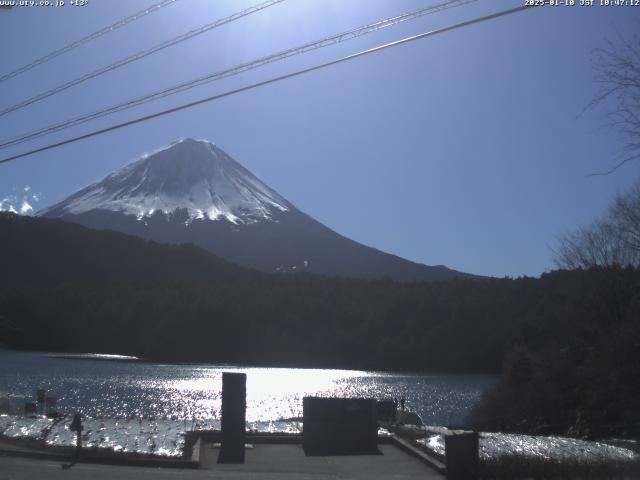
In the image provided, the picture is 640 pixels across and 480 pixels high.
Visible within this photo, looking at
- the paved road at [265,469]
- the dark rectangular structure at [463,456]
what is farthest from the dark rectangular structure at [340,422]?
the dark rectangular structure at [463,456]

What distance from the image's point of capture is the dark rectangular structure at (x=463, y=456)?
13641mm

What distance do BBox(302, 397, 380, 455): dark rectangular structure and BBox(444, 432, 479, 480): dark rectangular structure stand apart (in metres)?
3.95

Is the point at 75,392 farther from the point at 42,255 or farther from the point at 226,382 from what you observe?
the point at 42,255

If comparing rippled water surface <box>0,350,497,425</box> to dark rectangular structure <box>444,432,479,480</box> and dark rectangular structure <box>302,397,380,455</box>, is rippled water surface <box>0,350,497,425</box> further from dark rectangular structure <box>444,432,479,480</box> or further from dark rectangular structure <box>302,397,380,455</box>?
dark rectangular structure <box>444,432,479,480</box>

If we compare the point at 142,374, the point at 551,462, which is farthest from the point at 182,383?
the point at 551,462

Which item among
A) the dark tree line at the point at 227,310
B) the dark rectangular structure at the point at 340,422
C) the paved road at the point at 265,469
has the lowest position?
the paved road at the point at 265,469

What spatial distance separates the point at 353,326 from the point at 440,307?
547 inches

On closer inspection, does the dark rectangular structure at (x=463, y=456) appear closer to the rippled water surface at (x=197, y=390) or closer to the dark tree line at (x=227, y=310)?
the rippled water surface at (x=197, y=390)

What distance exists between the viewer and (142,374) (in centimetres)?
7738

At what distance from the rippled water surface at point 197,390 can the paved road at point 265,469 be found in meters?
21.7

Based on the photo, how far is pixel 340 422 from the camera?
17.8 meters

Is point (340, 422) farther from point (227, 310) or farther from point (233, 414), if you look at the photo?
point (227, 310)

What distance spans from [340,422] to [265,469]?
3.24 metres

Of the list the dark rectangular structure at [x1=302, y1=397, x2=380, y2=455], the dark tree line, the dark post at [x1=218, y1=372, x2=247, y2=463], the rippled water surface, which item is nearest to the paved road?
the dark post at [x1=218, y1=372, x2=247, y2=463]
